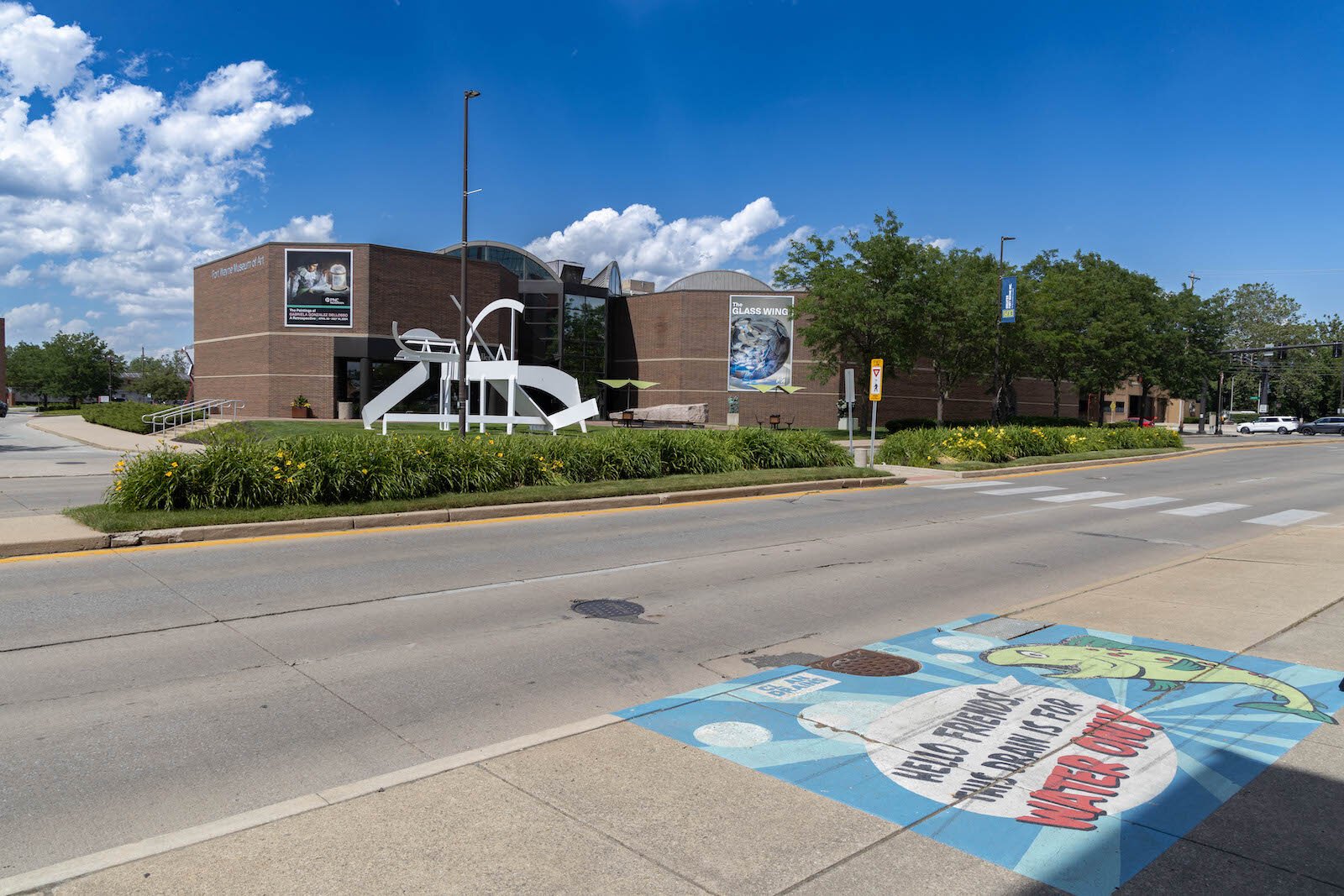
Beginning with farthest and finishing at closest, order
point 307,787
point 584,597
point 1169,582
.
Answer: point 1169,582, point 584,597, point 307,787

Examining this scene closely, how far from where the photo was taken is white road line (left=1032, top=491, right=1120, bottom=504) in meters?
19.1

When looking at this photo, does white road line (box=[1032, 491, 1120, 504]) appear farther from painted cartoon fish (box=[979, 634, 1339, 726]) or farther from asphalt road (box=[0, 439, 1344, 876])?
painted cartoon fish (box=[979, 634, 1339, 726])

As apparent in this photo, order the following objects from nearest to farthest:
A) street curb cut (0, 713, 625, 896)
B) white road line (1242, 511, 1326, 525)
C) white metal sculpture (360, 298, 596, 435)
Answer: street curb cut (0, 713, 625, 896), white road line (1242, 511, 1326, 525), white metal sculpture (360, 298, 596, 435)

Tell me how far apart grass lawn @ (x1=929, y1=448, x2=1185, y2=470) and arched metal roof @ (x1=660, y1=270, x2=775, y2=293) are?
40.2 m

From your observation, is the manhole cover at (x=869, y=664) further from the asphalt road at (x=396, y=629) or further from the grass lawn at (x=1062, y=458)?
the grass lawn at (x=1062, y=458)

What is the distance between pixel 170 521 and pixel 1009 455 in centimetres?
2525

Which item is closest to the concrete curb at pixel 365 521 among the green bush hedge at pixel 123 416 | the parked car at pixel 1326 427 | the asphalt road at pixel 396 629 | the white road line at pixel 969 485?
the asphalt road at pixel 396 629

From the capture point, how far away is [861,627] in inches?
307

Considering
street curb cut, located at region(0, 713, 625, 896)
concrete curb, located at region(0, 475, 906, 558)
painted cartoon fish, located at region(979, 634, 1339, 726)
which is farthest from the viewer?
concrete curb, located at region(0, 475, 906, 558)

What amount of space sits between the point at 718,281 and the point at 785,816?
7292cm

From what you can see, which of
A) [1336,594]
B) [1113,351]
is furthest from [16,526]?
[1113,351]

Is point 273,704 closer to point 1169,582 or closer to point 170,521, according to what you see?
point 170,521

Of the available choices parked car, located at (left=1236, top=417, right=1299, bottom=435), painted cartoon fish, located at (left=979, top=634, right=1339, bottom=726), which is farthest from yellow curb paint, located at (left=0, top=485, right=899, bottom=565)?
parked car, located at (left=1236, top=417, right=1299, bottom=435)

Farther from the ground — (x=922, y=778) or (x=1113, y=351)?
(x=1113, y=351)
